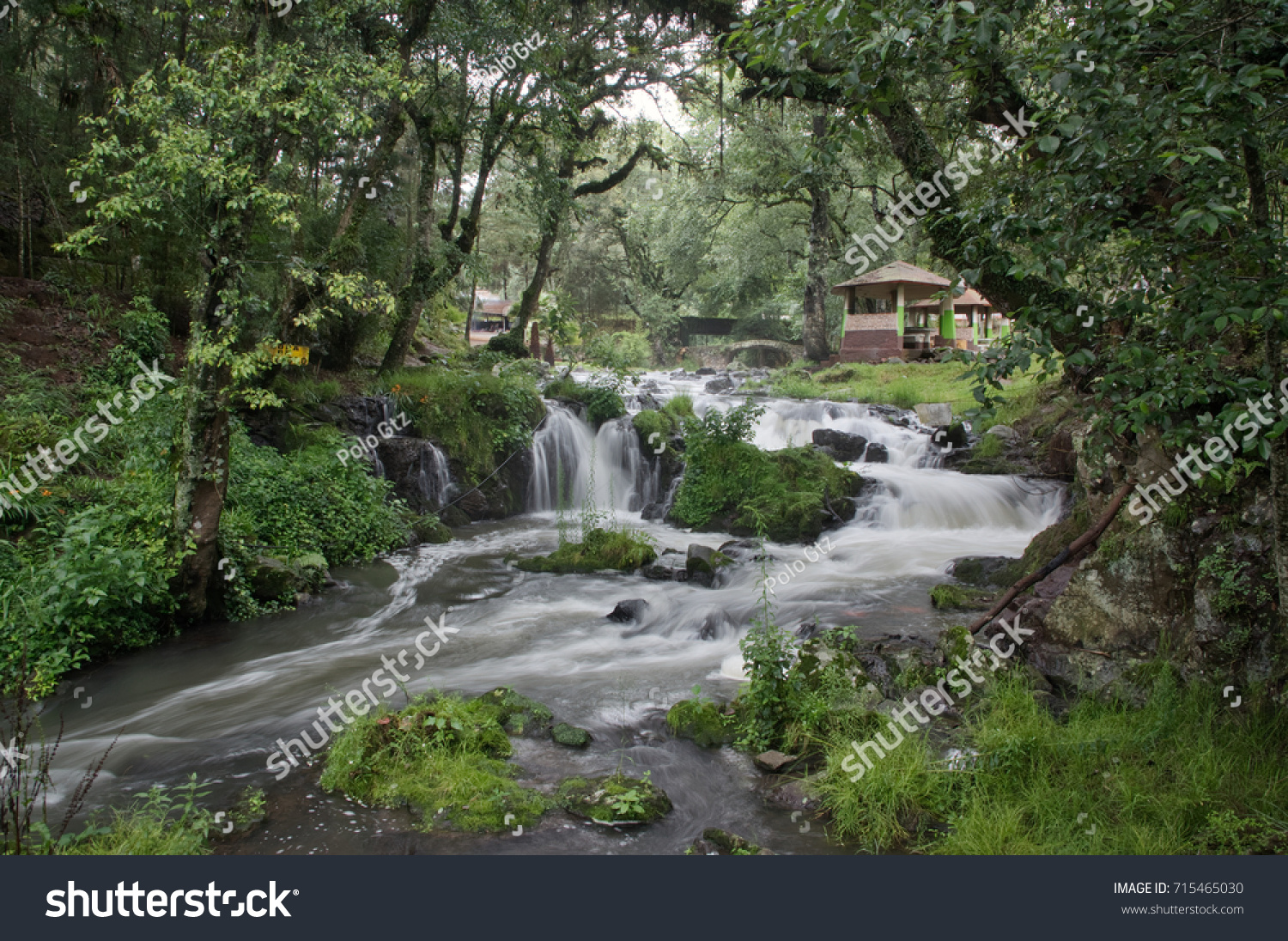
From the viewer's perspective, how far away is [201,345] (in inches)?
Answer: 286

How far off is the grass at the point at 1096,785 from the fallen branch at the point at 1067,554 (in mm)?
1264

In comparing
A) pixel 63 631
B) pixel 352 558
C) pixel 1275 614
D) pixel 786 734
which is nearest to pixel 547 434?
pixel 352 558

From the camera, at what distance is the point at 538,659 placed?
8414mm

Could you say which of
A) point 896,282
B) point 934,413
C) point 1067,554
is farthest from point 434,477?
point 896,282

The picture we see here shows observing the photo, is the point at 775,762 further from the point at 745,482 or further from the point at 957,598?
the point at 745,482

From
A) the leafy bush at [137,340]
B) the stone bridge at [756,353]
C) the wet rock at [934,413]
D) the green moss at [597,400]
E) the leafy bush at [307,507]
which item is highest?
the stone bridge at [756,353]

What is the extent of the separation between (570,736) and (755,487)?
847cm

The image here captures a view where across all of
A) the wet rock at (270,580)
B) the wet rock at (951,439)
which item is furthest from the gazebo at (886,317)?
the wet rock at (270,580)

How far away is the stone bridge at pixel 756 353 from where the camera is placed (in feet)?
118

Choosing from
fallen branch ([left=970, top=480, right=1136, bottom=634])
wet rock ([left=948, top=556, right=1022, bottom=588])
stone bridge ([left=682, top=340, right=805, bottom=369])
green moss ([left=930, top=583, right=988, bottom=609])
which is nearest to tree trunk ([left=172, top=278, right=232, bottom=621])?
fallen branch ([left=970, top=480, right=1136, bottom=634])

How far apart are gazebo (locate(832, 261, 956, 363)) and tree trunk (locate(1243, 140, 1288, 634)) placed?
76.0ft

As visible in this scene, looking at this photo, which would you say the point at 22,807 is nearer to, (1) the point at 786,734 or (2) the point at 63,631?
(2) the point at 63,631

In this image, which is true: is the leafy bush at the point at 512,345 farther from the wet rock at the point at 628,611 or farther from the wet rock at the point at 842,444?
the wet rock at the point at 628,611

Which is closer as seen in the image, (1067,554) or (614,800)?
(614,800)
